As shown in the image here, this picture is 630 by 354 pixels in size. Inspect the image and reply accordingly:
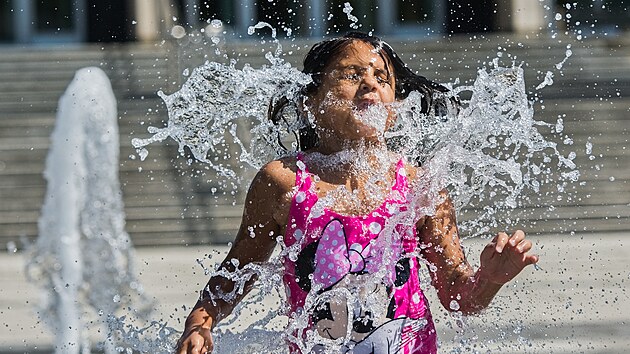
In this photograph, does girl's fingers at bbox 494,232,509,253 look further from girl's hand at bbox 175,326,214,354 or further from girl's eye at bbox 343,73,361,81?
girl's hand at bbox 175,326,214,354

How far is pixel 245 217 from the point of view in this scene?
9.10ft

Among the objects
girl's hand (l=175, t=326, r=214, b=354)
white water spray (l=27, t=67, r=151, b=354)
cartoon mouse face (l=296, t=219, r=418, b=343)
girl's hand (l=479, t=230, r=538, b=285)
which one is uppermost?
girl's hand (l=479, t=230, r=538, b=285)

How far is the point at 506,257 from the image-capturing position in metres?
2.46

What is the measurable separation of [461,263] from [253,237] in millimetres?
494

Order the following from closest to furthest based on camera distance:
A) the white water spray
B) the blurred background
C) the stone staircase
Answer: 1. the white water spray
2. the blurred background
3. the stone staircase

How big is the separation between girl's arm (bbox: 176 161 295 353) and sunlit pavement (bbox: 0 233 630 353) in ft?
6.59

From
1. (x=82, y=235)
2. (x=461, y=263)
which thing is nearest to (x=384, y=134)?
(x=461, y=263)

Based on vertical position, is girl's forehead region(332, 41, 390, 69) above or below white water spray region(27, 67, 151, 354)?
above

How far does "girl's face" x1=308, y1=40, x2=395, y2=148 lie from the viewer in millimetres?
2693

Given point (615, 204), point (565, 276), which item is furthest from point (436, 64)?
point (565, 276)

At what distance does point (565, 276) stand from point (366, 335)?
549 centimetres

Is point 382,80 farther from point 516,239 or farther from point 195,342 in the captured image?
point 195,342

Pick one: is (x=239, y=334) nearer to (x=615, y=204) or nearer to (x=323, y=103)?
(x=323, y=103)

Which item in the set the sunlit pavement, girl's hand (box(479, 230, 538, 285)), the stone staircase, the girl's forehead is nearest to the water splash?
the girl's forehead
